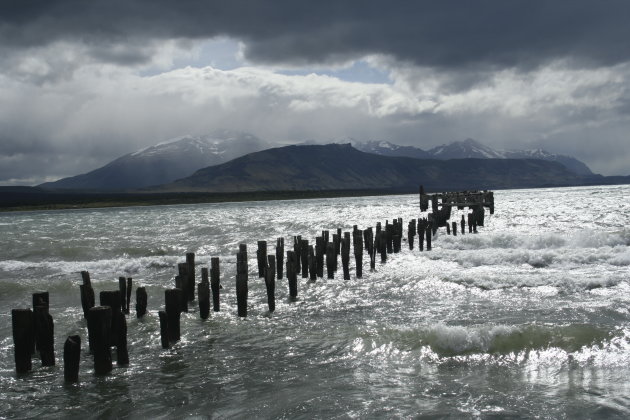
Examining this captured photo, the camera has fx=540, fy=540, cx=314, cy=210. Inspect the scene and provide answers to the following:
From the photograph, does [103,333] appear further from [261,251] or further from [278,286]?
[261,251]

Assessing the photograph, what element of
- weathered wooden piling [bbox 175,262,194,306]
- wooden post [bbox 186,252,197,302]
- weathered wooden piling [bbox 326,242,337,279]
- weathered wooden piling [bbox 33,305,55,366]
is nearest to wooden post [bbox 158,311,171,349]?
weathered wooden piling [bbox 33,305,55,366]

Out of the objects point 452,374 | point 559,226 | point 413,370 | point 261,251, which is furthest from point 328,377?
point 559,226

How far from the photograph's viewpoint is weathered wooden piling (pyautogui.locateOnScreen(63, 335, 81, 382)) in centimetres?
987

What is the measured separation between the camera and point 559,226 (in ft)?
154

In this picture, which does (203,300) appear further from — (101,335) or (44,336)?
(101,335)

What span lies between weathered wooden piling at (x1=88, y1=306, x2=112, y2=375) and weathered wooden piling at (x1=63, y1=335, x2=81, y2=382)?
31 centimetres

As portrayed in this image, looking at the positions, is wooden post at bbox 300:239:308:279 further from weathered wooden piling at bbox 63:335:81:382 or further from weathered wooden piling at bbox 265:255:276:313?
weathered wooden piling at bbox 63:335:81:382

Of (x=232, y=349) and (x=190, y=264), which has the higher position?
(x=190, y=264)

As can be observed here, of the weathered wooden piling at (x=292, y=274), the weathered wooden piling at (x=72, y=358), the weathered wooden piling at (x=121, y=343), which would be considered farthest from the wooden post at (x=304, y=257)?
the weathered wooden piling at (x=72, y=358)

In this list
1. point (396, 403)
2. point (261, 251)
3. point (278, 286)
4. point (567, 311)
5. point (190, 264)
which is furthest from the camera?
point (261, 251)

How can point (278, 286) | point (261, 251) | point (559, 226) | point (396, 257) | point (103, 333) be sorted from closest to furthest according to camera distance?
point (103, 333)
point (278, 286)
point (261, 251)
point (396, 257)
point (559, 226)

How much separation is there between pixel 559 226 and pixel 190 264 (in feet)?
126

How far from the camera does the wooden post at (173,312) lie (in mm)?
12383

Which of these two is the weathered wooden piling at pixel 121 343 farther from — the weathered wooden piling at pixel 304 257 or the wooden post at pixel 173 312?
the weathered wooden piling at pixel 304 257
